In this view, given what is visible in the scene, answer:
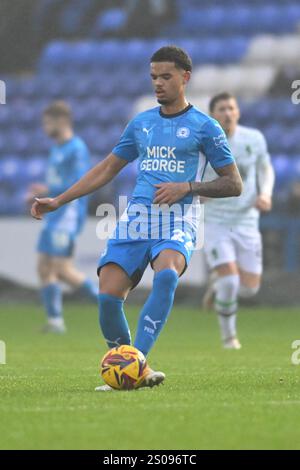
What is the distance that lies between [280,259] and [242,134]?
19.8 ft

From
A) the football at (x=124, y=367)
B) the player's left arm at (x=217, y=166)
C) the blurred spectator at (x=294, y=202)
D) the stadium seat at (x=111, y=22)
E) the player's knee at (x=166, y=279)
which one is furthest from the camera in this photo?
the stadium seat at (x=111, y=22)

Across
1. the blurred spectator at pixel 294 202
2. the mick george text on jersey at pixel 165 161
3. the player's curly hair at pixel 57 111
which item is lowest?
the mick george text on jersey at pixel 165 161

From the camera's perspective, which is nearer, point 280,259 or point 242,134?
point 242,134

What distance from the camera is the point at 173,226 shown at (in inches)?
297

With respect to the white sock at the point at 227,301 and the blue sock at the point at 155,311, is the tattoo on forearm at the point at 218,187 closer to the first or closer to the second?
the blue sock at the point at 155,311

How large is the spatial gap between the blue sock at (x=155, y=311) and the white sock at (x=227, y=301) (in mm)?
4299

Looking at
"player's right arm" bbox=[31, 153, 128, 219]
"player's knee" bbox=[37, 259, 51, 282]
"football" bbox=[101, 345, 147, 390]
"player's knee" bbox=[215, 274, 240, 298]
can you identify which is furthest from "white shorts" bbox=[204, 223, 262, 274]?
"football" bbox=[101, 345, 147, 390]

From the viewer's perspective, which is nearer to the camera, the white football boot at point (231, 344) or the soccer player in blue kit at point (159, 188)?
the soccer player in blue kit at point (159, 188)

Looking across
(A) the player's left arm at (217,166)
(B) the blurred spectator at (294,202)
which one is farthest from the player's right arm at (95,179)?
(B) the blurred spectator at (294,202)

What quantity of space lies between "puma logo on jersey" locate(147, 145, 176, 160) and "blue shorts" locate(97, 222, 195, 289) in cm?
46

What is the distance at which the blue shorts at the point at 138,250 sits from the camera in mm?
7438

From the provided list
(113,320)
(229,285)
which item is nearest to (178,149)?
(113,320)

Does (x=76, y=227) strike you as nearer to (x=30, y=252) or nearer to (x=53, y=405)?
(x=30, y=252)
